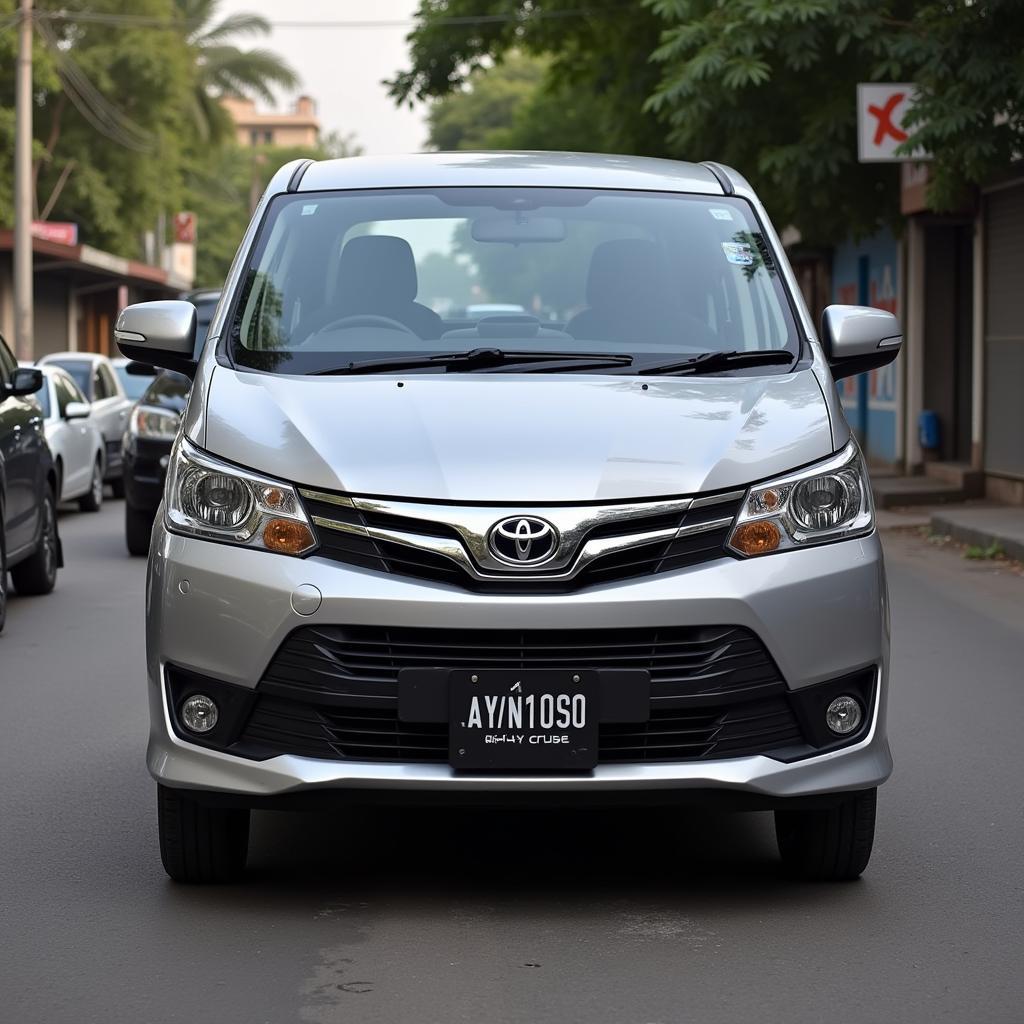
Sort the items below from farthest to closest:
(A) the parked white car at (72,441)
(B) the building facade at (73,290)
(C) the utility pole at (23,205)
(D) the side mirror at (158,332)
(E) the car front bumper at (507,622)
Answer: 1. (B) the building facade at (73,290)
2. (C) the utility pole at (23,205)
3. (A) the parked white car at (72,441)
4. (D) the side mirror at (158,332)
5. (E) the car front bumper at (507,622)

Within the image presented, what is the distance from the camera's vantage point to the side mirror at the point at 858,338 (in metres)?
5.82

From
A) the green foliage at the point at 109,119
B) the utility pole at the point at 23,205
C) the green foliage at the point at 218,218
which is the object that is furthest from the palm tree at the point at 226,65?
the utility pole at the point at 23,205

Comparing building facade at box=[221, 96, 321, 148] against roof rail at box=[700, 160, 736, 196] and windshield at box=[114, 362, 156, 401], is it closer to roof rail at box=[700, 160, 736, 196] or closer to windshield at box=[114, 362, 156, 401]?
windshield at box=[114, 362, 156, 401]

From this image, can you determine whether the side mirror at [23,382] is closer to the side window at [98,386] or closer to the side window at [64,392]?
the side window at [64,392]

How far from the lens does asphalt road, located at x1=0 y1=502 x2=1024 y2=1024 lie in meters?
4.39

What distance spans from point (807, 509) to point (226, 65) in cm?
6201

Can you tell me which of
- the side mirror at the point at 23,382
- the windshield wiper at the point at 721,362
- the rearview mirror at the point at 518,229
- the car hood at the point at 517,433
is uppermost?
the rearview mirror at the point at 518,229

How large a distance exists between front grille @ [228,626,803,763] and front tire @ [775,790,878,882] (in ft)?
1.45

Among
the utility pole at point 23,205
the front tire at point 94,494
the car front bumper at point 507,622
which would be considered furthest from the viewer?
the utility pole at point 23,205

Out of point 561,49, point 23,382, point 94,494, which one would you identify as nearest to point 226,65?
point 561,49

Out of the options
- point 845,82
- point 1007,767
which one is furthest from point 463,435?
point 845,82

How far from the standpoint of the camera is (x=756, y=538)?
4.92 metres

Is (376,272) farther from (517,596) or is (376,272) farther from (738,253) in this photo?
(517,596)

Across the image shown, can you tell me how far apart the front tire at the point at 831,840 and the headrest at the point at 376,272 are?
1.81 metres
